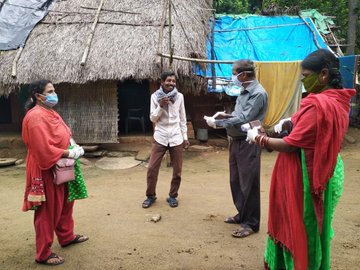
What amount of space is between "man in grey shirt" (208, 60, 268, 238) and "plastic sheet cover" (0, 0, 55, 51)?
20.7 ft

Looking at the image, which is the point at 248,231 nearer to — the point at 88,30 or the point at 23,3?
the point at 88,30

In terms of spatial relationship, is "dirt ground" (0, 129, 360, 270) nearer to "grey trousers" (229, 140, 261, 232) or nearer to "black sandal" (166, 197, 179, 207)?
"black sandal" (166, 197, 179, 207)

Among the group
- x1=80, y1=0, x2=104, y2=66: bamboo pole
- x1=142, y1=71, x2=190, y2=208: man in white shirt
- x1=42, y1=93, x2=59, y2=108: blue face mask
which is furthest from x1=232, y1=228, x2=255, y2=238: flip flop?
x1=80, y1=0, x2=104, y2=66: bamboo pole

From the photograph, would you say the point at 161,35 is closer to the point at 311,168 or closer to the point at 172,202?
the point at 172,202

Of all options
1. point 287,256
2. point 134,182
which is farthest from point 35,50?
point 287,256

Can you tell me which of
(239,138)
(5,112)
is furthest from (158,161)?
(5,112)

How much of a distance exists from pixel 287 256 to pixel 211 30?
25.5 feet

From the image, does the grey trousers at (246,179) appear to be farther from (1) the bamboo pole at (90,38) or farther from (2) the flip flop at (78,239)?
(1) the bamboo pole at (90,38)

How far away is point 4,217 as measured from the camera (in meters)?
4.25

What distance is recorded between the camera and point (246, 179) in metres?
3.38

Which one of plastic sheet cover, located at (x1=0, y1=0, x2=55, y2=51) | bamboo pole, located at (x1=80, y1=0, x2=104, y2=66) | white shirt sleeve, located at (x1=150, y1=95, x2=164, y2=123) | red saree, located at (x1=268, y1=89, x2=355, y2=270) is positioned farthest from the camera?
plastic sheet cover, located at (x1=0, y1=0, x2=55, y2=51)

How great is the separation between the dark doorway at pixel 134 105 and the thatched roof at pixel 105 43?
1.91 metres

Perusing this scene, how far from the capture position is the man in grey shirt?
10.7ft

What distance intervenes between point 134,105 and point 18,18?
12.0 feet
